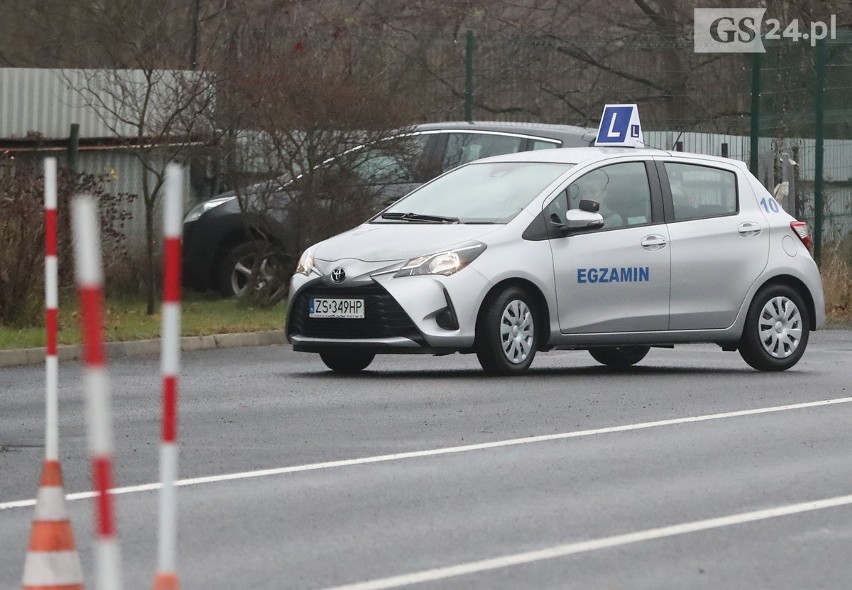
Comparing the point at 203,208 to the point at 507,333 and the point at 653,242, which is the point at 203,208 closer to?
the point at 653,242

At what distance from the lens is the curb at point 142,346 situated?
1498 cm

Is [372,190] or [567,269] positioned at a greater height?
[372,190]

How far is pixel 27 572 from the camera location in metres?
5.85

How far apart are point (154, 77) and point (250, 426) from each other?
911 cm

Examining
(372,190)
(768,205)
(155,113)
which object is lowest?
(768,205)

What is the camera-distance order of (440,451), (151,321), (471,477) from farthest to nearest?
(151,321)
(440,451)
(471,477)

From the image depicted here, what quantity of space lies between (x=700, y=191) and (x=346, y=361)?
2.91 m

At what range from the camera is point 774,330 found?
14.5m

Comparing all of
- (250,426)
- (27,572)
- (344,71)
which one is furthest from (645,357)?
(27,572)

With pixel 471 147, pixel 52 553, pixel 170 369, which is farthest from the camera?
pixel 471 147

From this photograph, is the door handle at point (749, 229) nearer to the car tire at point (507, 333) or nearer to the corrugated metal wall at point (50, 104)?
the car tire at point (507, 333)

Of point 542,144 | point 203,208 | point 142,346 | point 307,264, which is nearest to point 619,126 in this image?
point 542,144

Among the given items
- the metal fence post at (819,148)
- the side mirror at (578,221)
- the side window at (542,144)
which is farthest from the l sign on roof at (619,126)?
the metal fence post at (819,148)

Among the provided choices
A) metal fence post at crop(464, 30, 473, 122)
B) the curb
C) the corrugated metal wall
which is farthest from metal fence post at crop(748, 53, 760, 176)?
the curb
